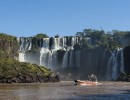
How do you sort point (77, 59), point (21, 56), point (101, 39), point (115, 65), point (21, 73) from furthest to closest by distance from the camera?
point (101, 39) → point (21, 56) → point (77, 59) → point (115, 65) → point (21, 73)

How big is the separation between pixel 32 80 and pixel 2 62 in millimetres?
11057

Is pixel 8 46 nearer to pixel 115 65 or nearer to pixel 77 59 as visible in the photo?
pixel 77 59

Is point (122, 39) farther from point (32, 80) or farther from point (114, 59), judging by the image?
point (32, 80)

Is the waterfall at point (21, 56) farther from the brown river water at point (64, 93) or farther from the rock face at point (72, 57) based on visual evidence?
the brown river water at point (64, 93)

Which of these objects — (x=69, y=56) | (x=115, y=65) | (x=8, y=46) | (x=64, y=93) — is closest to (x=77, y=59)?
(x=69, y=56)

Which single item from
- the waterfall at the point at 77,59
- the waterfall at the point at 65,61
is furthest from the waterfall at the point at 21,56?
the waterfall at the point at 77,59

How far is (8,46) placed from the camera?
5143 inches

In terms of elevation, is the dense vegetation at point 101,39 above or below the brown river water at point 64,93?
above

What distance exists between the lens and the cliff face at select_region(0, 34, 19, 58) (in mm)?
127188

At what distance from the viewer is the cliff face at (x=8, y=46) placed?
127188mm

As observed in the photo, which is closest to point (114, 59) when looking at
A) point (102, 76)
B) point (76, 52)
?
point (102, 76)

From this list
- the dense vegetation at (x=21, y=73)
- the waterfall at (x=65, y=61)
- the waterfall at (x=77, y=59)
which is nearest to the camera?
the dense vegetation at (x=21, y=73)

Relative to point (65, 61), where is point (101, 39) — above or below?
above

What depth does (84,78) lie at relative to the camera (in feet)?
418
